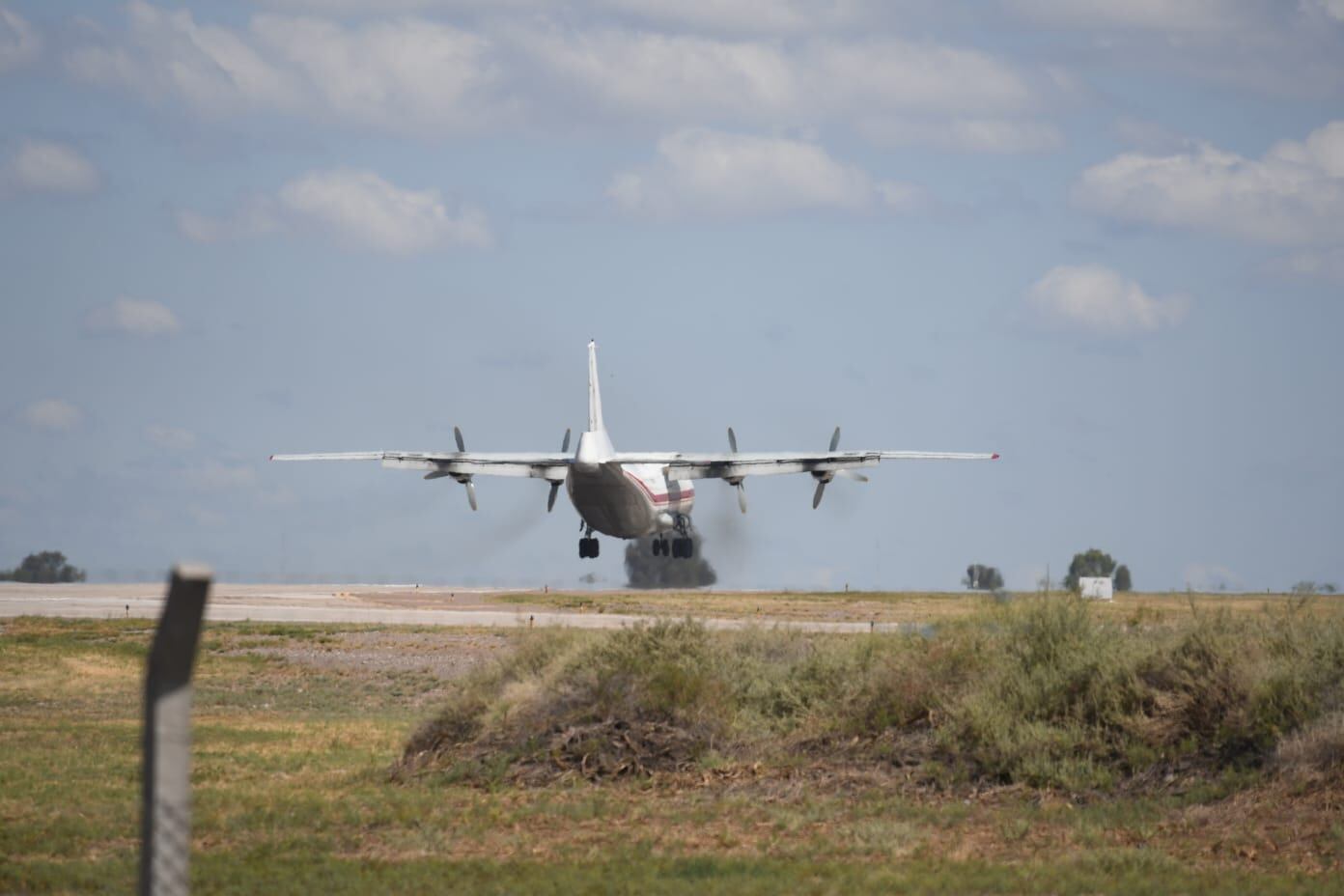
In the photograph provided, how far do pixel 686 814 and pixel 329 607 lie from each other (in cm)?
5409

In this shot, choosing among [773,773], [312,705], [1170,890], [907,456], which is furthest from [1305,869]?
[907,456]

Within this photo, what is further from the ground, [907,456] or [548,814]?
[907,456]

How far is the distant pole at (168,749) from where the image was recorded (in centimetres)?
530

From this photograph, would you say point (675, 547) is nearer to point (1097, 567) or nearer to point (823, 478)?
point (823, 478)

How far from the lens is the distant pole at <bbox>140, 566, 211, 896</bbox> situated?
5.30 metres

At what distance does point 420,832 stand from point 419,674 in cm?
2262

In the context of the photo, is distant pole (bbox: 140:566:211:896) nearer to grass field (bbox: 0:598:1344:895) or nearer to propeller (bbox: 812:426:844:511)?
grass field (bbox: 0:598:1344:895)

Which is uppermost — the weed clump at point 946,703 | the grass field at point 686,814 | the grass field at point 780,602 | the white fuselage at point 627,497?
the white fuselage at point 627,497

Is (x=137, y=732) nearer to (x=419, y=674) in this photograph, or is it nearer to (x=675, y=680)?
(x=675, y=680)

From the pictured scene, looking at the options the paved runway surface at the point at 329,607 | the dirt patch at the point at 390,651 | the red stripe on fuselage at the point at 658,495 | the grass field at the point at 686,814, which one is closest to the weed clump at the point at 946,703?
the grass field at the point at 686,814

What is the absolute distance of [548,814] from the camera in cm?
1666

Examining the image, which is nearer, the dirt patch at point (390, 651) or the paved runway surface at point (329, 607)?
the dirt patch at point (390, 651)

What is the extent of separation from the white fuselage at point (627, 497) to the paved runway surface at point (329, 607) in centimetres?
444

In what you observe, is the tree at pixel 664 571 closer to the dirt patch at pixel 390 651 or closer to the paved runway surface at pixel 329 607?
the paved runway surface at pixel 329 607
